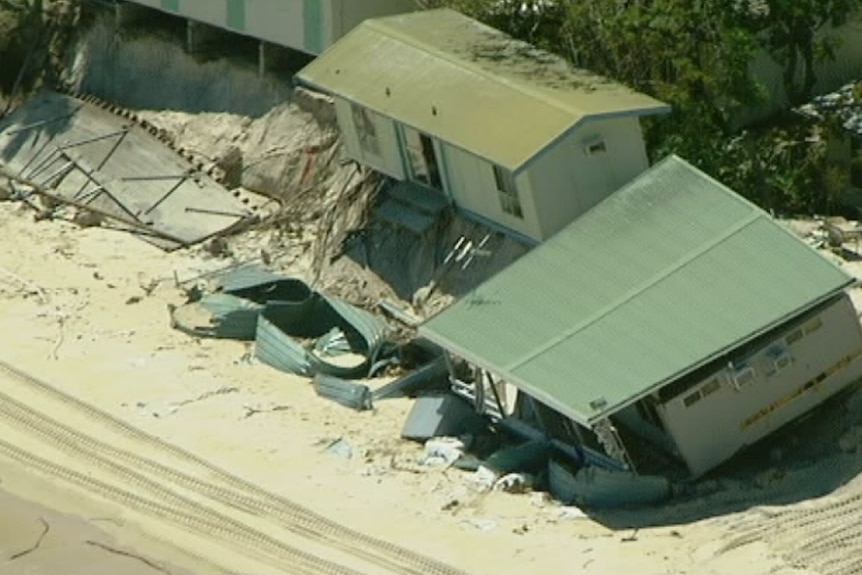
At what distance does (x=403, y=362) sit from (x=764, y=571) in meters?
8.32

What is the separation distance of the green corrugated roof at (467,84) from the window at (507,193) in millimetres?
452

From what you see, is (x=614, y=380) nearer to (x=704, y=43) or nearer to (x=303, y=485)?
(x=303, y=485)

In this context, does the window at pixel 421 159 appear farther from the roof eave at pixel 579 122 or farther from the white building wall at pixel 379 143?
the roof eave at pixel 579 122

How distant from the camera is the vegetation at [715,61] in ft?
141

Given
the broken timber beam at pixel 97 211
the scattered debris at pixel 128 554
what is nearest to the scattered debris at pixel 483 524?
the scattered debris at pixel 128 554

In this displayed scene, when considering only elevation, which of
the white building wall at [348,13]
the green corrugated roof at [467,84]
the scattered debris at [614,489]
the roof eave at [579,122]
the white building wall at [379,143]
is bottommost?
the scattered debris at [614,489]

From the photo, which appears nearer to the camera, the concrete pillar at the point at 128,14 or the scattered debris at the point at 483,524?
the scattered debris at the point at 483,524

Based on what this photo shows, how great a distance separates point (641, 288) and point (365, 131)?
7.65 meters

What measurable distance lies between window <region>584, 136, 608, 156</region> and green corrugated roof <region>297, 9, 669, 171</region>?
1.45 ft

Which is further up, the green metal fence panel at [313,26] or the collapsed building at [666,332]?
the collapsed building at [666,332]

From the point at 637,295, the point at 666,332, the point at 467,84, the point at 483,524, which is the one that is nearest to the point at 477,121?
the point at 467,84

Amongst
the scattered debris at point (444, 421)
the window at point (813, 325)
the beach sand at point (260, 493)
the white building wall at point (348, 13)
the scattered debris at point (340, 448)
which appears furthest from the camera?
the white building wall at point (348, 13)

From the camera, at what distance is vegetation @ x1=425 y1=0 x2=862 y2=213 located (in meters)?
43.1

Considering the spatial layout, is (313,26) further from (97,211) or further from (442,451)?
(442,451)
